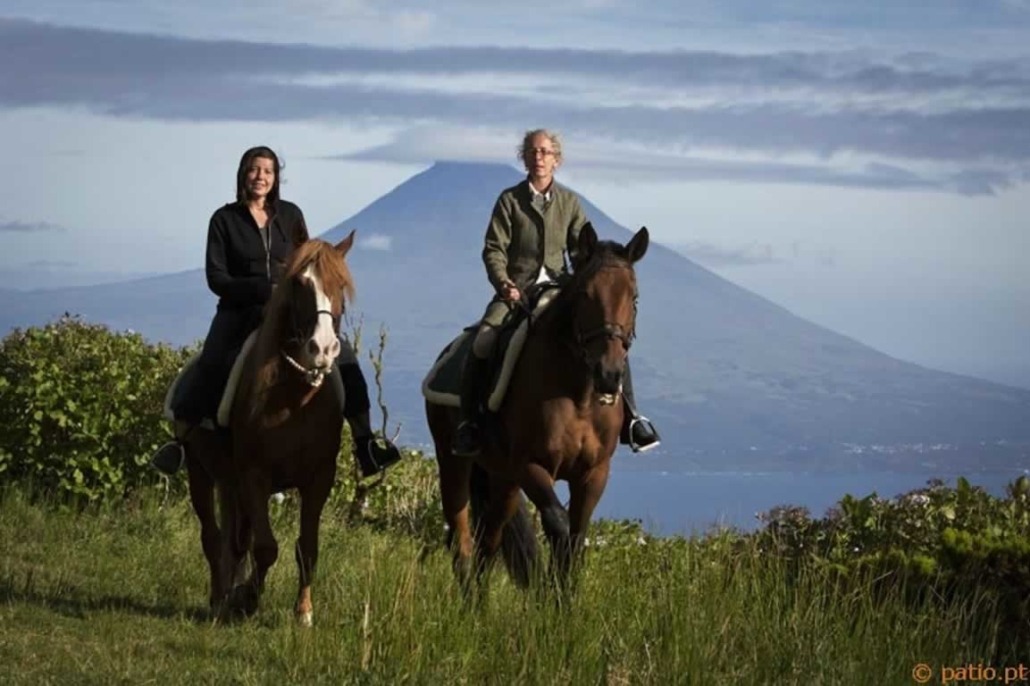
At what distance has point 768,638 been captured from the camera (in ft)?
31.6

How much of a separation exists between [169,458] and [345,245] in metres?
2.16

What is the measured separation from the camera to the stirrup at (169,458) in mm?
12531

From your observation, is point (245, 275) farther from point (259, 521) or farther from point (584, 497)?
point (584, 497)

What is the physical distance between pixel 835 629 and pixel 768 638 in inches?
15.8


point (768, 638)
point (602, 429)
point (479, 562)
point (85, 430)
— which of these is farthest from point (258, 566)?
point (85, 430)

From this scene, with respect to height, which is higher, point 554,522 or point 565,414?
point 565,414

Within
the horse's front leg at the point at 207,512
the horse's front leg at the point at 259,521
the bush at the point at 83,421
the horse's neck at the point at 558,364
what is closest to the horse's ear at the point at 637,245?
the horse's neck at the point at 558,364

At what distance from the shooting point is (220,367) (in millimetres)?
12055

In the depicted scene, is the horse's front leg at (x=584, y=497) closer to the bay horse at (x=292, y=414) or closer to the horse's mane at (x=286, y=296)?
the bay horse at (x=292, y=414)

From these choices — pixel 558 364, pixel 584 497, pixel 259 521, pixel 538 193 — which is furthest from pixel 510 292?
pixel 259 521

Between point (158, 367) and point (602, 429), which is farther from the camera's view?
point (158, 367)

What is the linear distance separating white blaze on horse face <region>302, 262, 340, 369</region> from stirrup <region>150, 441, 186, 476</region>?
1.92m

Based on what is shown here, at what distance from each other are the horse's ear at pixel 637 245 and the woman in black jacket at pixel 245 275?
200 centimetres

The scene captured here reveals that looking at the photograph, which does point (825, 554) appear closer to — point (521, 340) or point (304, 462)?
point (521, 340)
